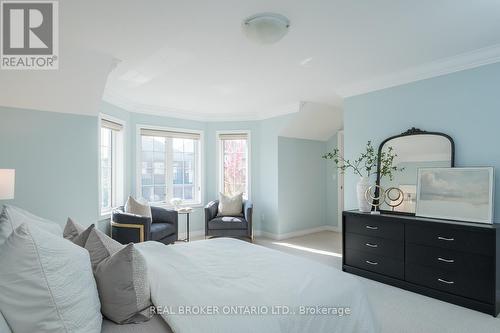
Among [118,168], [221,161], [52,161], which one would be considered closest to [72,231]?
[52,161]

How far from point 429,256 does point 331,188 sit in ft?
11.1

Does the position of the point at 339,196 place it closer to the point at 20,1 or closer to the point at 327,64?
the point at 327,64

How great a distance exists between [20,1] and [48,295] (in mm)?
2158

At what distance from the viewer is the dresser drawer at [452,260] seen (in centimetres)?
251

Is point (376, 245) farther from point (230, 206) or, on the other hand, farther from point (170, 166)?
point (170, 166)

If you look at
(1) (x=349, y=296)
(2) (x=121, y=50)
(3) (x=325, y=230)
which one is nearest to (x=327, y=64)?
(2) (x=121, y=50)

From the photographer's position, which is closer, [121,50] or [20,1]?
[20,1]

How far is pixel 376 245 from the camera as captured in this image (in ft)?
10.7

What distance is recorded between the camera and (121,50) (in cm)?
277

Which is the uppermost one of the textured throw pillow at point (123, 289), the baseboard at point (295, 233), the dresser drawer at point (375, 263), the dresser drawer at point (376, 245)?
the textured throw pillow at point (123, 289)

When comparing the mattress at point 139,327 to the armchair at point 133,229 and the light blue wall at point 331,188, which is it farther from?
the light blue wall at point 331,188

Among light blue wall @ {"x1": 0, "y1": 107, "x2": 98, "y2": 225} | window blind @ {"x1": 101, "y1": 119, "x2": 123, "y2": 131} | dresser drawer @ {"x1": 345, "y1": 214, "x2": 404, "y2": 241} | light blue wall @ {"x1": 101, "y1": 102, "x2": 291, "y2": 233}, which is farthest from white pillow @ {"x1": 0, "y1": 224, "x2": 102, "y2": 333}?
light blue wall @ {"x1": 101, "y1": 102, "x2": 291, "y2": 233}

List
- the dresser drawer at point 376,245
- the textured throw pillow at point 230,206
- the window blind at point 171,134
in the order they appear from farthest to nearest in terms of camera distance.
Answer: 1. the textured throw pillow at point 230,206
2. the window blind at point 171,134
3. the dresser drawer at point 376,245

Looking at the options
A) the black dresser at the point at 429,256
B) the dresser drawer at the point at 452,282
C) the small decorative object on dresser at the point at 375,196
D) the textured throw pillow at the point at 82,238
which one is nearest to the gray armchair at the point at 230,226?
the black dresser at the point at 429,256
